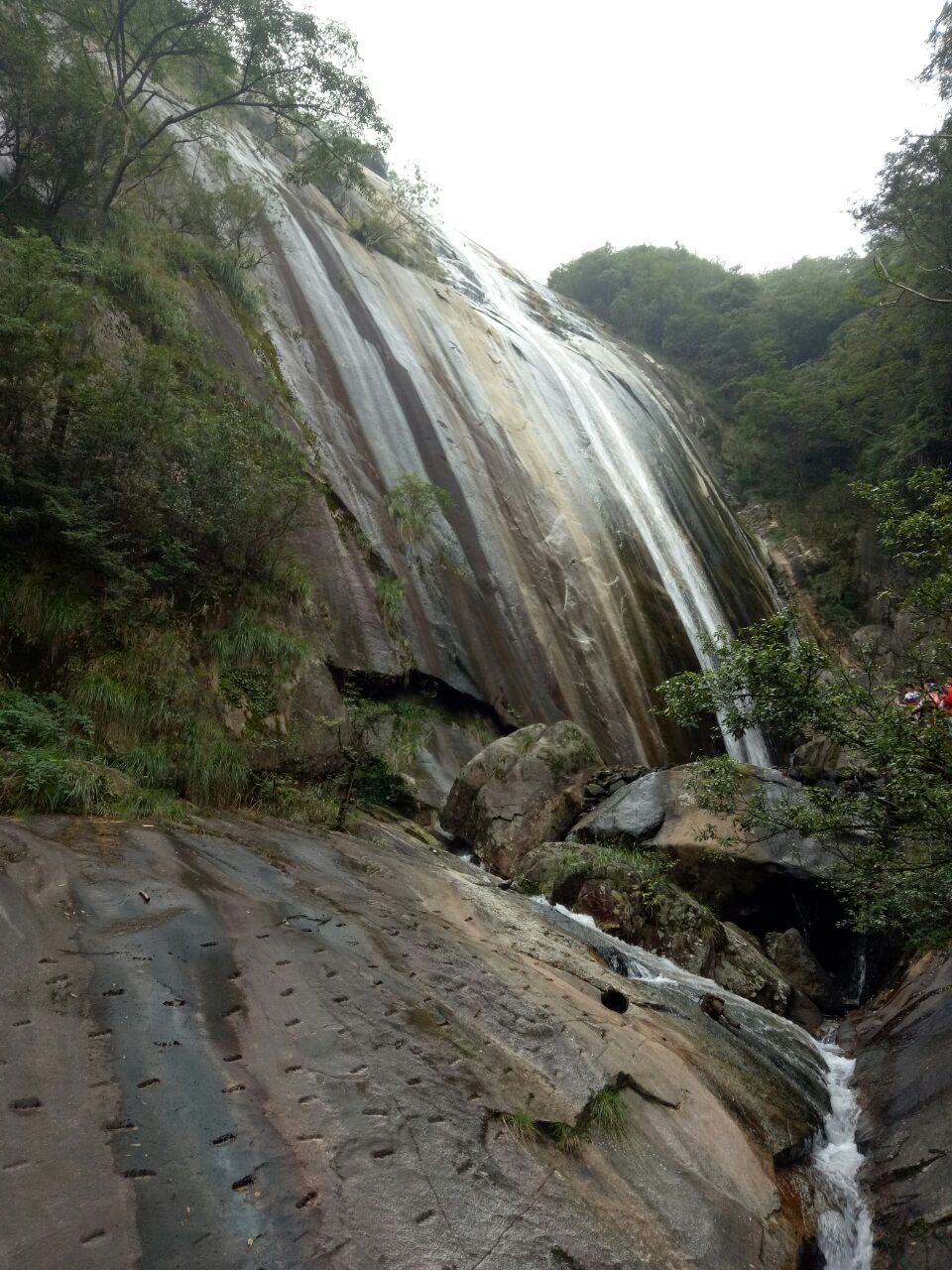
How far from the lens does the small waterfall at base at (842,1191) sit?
4.62 metres

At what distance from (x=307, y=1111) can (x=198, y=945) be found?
1239 mm

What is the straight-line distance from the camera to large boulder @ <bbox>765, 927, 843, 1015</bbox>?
30.7 ft

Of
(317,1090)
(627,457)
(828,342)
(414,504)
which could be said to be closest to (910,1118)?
(317,1090)

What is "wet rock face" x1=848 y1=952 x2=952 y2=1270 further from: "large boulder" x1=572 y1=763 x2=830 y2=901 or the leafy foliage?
the leafy foliage

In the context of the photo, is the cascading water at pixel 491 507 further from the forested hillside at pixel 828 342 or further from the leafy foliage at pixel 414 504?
the forested hillside at pixel 828 342

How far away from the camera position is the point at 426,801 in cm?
1206

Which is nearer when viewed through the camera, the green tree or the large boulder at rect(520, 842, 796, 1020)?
the large boulder at rect(520, 842, 796, 1020)

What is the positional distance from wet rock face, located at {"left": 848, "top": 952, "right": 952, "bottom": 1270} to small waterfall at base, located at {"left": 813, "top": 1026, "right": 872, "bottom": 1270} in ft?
0.26

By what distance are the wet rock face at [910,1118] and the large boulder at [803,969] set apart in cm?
86

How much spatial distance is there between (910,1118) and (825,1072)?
1.53 meters

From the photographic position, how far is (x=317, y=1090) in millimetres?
3469

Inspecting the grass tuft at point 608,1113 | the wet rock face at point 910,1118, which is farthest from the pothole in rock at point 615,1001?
the wet rock face at point 910,1118

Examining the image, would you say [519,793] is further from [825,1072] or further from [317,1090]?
[317,1090]

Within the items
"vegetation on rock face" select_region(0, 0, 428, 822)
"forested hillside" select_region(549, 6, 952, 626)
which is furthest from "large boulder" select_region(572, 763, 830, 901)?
"forested hillside" select_region(549, 6, 952, 626)
